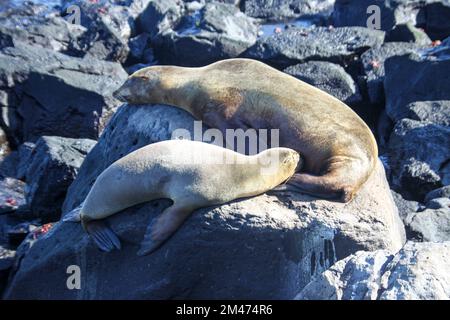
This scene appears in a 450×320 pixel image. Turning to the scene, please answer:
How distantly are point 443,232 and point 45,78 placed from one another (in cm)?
642

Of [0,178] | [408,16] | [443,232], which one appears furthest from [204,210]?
[408,16]

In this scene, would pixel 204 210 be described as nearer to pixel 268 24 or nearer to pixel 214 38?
pixel 214 38

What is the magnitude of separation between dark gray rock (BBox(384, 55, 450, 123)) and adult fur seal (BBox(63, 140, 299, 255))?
5.82 m

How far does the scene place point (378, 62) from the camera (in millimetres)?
12906

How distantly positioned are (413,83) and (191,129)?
601 cm

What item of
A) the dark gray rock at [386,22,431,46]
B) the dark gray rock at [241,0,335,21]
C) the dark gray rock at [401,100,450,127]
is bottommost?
the dark gray rock at [401,100,450,127]

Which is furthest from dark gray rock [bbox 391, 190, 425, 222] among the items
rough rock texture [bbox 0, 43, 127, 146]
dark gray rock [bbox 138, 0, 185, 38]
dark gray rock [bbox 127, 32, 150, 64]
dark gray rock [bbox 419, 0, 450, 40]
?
dark gray rock [bbox 138, 0, 185, 38]

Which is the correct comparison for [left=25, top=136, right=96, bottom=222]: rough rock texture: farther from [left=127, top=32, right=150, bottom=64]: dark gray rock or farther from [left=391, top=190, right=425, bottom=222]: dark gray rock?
[left=127, top=32, right=150, bottom=64]: dark gray rock

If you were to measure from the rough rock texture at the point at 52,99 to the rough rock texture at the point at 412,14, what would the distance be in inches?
245

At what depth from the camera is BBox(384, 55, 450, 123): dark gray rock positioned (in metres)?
11.2

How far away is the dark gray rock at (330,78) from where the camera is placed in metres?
12.1

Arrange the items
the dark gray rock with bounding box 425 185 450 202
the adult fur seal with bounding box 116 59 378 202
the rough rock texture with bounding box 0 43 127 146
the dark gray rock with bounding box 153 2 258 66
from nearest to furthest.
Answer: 1. the adult fur seal with bounding box 116 59 378 202
2. the dark gray rock with bounding box 425 185 450 202
3. the rough rock texture with bounding box 0 43 127 146
4. the dark gray rock with bounding box 153 2 258 66

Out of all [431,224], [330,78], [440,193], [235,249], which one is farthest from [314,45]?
[235,249]

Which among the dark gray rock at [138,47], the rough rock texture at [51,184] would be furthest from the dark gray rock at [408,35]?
the rough rock texture at [51,184]
